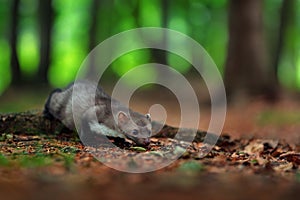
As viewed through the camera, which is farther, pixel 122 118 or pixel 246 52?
pixel 246 52

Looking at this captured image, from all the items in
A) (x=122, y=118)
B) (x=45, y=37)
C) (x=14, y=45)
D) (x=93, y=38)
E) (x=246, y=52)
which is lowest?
(x=122, y=118)

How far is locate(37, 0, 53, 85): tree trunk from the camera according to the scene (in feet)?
85.6

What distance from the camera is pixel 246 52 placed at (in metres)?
18.8

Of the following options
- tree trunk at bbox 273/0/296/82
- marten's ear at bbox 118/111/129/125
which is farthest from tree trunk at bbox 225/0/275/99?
marten's ear at bbox 118/111/129/125

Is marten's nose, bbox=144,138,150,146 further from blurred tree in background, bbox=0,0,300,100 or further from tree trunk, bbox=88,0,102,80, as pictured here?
tree trunk, bbox=88,0,102,80

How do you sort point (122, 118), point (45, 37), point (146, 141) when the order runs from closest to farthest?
1. point (146, 141)
2. point (122, 118)
3. point (45, 37)

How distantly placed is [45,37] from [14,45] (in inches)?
82.4

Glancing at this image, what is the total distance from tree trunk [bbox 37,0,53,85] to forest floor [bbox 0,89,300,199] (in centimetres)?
1844

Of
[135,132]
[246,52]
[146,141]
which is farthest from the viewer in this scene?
[246,52]

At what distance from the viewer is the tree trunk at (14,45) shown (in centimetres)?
2475

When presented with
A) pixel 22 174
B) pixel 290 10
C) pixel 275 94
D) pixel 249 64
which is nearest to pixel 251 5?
pixel 249 64

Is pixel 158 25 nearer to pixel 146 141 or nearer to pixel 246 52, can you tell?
pixel 246 52

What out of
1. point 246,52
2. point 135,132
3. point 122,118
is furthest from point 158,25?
point 135,132

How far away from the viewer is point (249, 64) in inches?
730
